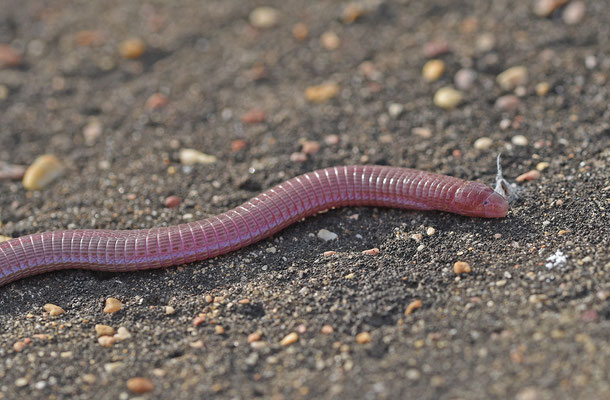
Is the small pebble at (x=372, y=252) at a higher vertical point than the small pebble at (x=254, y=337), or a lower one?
higher

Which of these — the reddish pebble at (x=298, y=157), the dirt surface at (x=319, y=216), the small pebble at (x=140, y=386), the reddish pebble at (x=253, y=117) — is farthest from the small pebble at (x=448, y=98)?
the small pebble at (x=140, y=386)

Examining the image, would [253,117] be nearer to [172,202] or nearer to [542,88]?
[172,202]

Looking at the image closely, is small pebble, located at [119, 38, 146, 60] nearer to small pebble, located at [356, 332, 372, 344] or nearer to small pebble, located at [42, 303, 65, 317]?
small pebble, located at [42, 303, 65, 317]

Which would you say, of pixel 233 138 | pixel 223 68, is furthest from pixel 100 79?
pixel 233 138

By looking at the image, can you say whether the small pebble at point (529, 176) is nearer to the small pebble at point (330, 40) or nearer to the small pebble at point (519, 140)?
the small pebble at point (519, 140)

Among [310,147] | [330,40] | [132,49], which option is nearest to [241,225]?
[310,147]

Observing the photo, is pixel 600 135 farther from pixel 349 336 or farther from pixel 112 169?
pixel 112 169
